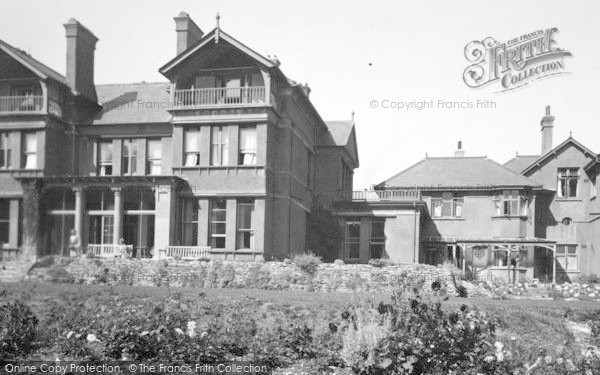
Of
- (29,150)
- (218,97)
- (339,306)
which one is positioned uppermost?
(218,97)

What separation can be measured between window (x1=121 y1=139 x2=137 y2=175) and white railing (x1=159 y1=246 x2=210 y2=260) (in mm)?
6515

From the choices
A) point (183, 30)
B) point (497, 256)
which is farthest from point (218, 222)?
point (497, 256)

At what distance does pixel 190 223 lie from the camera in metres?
29.8

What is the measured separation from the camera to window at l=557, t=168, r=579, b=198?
42.8 m

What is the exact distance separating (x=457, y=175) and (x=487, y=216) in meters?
3.65

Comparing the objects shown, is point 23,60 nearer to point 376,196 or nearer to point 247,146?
point 247,146

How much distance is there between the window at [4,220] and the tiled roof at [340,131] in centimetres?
1962

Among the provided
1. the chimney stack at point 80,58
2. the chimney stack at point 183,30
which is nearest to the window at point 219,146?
the chimney stack at point 183,30

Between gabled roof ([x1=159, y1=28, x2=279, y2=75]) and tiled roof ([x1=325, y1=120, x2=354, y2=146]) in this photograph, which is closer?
gabled roof ([x1=159, y1=28, x2=279, y2=75])

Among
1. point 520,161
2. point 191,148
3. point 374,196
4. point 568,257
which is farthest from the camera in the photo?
point 520,161

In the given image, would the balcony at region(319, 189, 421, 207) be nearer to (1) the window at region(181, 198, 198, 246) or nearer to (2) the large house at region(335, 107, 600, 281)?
(2) the large house at region(335, 107, 600, 281)

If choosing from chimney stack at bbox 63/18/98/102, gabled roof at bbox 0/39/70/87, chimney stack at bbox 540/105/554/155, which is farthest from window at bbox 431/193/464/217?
gabled roof at bbox 0/39/70/87

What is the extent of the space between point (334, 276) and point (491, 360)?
46.6 feet

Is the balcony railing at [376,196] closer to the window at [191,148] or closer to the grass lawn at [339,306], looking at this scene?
the window at [191,148]
